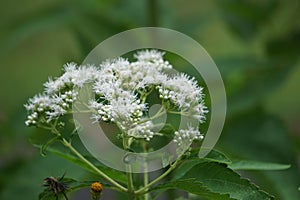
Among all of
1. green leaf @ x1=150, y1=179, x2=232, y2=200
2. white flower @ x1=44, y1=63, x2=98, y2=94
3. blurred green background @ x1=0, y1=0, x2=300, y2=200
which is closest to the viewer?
green leaf @ x1=150, y1=179, x2=232, y2=200

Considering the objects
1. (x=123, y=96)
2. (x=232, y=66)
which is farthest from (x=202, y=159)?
(x=232, y=66)

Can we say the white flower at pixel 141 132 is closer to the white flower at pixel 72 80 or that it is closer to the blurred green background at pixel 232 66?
the white flower at pixel 72 80

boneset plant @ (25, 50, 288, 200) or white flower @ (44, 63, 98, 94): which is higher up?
white flower @ (44, 63, 98, 94)

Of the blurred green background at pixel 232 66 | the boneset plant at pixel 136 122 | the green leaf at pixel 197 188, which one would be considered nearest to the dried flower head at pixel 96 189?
the boneset plant at pixel 136 122

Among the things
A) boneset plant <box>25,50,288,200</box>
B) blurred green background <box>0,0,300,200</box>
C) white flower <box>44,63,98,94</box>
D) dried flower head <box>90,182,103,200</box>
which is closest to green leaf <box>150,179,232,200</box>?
boneset plant <box>25,50,288,200</box>

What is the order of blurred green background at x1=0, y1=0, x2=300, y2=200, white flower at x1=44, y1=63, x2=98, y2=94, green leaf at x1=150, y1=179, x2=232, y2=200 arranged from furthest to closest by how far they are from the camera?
blurred green background at x1=0, y1=0, x2=300, y2=200, white flower at x1=44, y1=63, x2=98, y2=94, green leaf at x1=150, y1=179, x2=232, y2=200

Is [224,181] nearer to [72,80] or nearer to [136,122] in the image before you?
[136,122]

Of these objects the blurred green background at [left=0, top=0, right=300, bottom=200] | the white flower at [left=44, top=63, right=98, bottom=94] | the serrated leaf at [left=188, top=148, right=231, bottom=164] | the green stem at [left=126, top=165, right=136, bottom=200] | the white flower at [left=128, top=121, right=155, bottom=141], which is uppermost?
the blurred green background at [left=0, top=0, right=300, bottom=200]

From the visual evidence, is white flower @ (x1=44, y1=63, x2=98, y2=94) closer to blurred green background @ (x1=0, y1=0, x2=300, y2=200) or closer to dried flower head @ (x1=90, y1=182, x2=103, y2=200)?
dried flower head @ (x1=90, y1=182, x2=103, y2=200)
